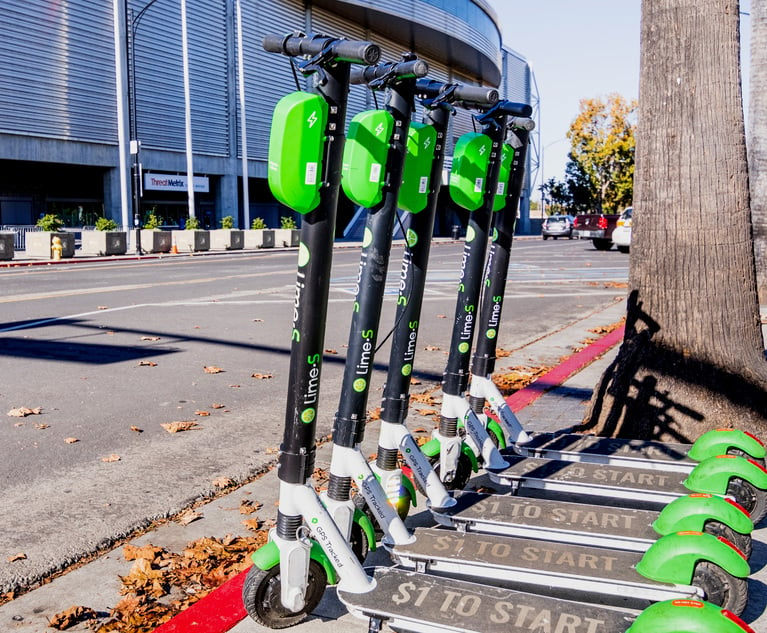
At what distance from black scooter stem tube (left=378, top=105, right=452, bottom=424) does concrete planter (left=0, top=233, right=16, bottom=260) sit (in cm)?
2525

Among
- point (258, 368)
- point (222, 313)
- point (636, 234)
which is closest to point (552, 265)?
point (222, 313)

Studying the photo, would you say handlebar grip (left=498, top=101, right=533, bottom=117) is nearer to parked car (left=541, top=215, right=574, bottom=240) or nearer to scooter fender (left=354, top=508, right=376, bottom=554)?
scooter fender (left=354, top=508, right=376, bottom=554)

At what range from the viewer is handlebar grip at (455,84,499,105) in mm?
3858

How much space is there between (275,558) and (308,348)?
791mm

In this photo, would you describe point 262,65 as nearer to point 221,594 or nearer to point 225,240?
point 225,240

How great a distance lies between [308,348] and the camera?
3.08m

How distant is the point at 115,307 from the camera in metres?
12.6

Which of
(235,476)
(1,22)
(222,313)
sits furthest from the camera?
(1,22)

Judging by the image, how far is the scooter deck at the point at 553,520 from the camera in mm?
3570

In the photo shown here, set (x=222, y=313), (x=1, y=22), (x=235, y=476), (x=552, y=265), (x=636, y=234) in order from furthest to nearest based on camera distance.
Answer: (x=1, y=22) → (x=552, y=265) → (x=222, y=313) → (x=636, y=234) → (x=235, y=476)

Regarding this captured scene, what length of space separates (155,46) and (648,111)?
39.2 m

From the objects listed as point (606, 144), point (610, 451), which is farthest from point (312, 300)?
point (606, 144)

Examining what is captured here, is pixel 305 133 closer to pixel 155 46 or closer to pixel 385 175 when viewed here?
pixel 385 175

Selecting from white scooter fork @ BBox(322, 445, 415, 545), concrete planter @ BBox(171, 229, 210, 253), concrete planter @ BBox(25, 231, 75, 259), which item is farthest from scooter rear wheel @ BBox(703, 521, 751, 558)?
concrete planter @ BBox(171, 229, 210, 253)
